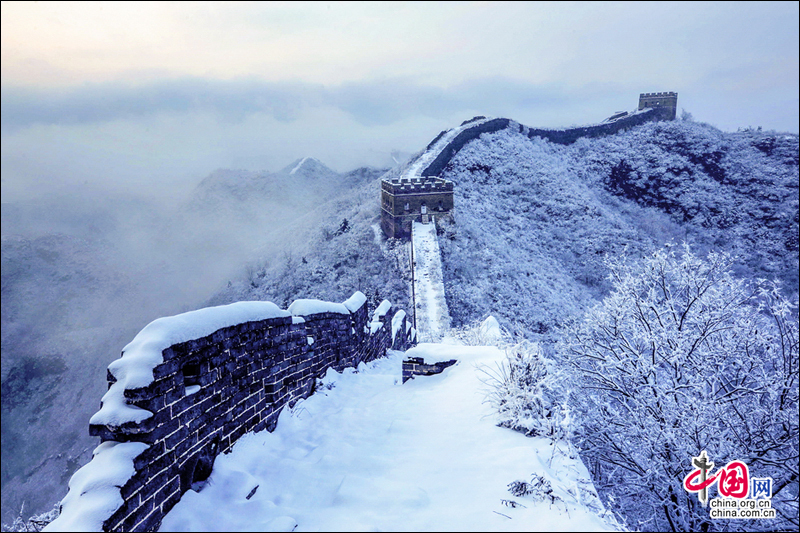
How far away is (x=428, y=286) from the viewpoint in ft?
76.9

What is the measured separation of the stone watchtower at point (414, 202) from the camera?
2862 centimetres

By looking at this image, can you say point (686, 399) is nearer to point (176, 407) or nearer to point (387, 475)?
point (387, 475)

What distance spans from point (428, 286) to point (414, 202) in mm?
7926

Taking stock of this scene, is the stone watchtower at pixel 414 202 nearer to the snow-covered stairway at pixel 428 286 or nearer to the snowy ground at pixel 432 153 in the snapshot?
the snow-covered stairway at pixel 428 286

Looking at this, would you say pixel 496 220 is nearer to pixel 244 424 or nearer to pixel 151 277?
pixel 244 424

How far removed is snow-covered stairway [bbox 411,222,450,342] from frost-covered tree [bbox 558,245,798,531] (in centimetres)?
1207

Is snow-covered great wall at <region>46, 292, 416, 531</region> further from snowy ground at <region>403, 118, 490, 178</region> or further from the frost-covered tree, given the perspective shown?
snowy ground at <region>403, 118, 490, 178</region>

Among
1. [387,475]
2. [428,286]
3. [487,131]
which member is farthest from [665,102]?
[387,475]

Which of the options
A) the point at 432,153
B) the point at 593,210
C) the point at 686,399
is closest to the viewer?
the point at 686,399

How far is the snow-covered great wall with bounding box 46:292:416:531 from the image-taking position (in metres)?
2.84

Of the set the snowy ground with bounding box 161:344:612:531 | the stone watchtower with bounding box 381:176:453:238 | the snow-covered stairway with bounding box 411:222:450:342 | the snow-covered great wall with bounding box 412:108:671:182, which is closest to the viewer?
the snowy ground with bounding box 161:344:612:531

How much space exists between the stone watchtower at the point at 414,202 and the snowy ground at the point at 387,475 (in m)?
23.0

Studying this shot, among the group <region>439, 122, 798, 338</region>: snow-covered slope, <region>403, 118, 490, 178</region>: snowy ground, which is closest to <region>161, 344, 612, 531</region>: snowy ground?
<region>439, 122, 798, 338</region>: snow-covered slope

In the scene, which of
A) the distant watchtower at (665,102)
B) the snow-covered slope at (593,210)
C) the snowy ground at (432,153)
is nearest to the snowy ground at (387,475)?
the snow-covered slope at (593,210)
